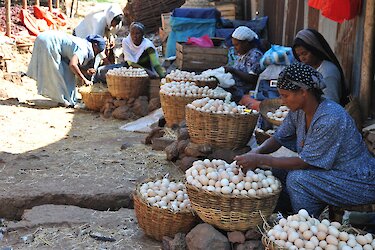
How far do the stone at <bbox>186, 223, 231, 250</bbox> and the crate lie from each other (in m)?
4.65

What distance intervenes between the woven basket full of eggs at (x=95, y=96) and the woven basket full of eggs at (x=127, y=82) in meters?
0.21

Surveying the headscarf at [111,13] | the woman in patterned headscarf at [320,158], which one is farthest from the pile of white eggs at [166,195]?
the headscarf at [111,13]

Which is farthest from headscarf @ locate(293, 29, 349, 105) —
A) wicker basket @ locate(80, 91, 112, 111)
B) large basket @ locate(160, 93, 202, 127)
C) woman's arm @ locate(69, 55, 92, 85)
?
woman's arm @ locate(69, 55, 92, 85)

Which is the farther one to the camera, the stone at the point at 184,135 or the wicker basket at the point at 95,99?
the wicker basket at the point at 95,99

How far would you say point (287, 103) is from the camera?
11.7 feet

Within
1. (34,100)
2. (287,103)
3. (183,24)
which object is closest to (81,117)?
(34,100)

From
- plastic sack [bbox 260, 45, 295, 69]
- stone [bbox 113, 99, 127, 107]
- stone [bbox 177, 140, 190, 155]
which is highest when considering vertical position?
plastic sack [bbox 260, 45, 295, 69]

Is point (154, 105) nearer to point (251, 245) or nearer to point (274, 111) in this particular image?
point (274, 111)

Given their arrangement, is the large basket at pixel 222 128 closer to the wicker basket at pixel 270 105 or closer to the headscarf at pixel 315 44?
the wicker basket at pixel 270 105

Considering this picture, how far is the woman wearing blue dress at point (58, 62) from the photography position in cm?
929

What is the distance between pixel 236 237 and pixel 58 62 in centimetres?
659

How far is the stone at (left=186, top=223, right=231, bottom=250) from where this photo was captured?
3510 mm

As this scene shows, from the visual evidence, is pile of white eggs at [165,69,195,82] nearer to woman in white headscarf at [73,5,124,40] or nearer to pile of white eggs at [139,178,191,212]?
pile of white eggs at [139,178,191,212]

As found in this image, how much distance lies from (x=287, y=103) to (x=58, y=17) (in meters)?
13.5
